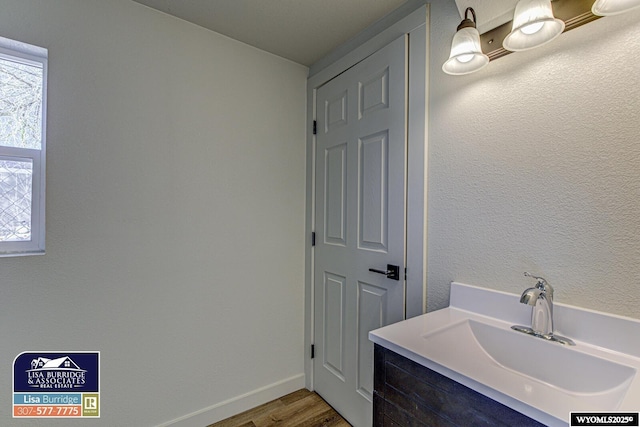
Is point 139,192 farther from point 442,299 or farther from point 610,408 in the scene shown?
point 610,408

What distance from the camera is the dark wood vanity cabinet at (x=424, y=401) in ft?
2.26

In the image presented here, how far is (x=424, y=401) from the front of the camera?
0.82 metres

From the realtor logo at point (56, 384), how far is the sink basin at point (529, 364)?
1.61 metres

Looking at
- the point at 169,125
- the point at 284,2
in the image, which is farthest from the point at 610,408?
the point at 169,125

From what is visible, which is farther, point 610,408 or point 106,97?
point 106,97

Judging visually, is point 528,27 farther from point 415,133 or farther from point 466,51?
point 415,133

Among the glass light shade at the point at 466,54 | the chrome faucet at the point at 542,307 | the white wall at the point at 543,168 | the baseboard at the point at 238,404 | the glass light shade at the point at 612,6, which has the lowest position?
the baseboard at the point at 238,404

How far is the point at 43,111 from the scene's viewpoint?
139cm

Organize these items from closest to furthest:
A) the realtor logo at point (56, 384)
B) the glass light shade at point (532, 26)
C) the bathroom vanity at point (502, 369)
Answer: the bathroom vanity at point (502, 369), the glass light shade at point (532, 26), the realtor logo at point (56, 384)

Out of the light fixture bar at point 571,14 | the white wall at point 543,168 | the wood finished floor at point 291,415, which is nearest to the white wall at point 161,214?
the wood finished floor at point 291,415

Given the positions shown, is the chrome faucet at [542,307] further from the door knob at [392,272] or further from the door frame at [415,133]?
the door knob at [392,272]

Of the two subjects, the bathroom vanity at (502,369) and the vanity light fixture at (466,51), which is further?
the vanity light fixture at (466,51)

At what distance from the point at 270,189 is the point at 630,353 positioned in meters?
1.80

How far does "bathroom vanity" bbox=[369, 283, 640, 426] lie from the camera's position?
2.18 ft
